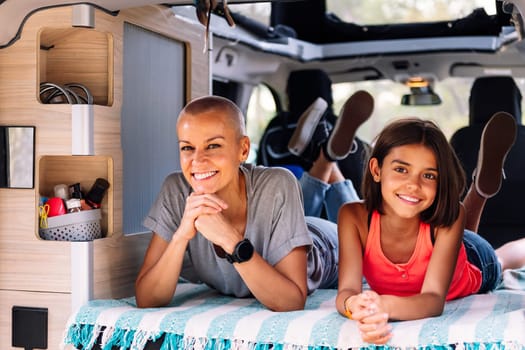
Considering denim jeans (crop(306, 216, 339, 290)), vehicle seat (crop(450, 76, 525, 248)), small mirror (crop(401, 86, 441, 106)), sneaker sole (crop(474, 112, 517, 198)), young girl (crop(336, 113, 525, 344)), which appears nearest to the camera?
young girl (crop(336, 113, 525, 344))

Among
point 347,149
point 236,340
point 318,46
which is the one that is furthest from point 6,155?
point 318,46

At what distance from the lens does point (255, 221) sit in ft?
7.79

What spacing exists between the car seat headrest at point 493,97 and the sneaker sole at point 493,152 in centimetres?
66

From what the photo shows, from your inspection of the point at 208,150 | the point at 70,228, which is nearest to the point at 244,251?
the point at 208,150

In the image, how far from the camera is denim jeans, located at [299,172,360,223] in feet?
13.3

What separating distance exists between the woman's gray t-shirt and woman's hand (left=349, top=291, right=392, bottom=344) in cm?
36

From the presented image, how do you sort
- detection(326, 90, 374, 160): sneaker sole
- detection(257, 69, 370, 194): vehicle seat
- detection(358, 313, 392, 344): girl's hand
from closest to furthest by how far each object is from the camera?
detection(358, 313, 392, 344): girl's hand < detection(326, 90, 374, 160): sneaker sole < detection(257, 69, 370, 194): vehicle seat

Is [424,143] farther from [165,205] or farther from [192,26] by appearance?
[192,26]

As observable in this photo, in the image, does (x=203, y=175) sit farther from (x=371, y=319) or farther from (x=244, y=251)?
(x=371, y=319)

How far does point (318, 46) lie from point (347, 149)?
1.09 meters

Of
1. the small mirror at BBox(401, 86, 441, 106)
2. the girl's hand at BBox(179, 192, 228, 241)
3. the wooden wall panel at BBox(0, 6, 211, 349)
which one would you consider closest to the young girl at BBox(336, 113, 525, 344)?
the girl's hand at BBox(179, 192, 228, 241)

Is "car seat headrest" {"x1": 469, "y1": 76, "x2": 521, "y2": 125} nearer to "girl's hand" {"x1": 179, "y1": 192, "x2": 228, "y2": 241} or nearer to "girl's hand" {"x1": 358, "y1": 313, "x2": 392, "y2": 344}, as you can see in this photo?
"girl's hand" {"x1": 179, "y1": 192, "x2": 228, "y2": 241}

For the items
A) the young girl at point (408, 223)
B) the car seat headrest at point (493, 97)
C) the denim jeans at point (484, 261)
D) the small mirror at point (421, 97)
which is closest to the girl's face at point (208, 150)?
the young girl at point (408, 223)

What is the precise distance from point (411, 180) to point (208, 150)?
22.1 inches
